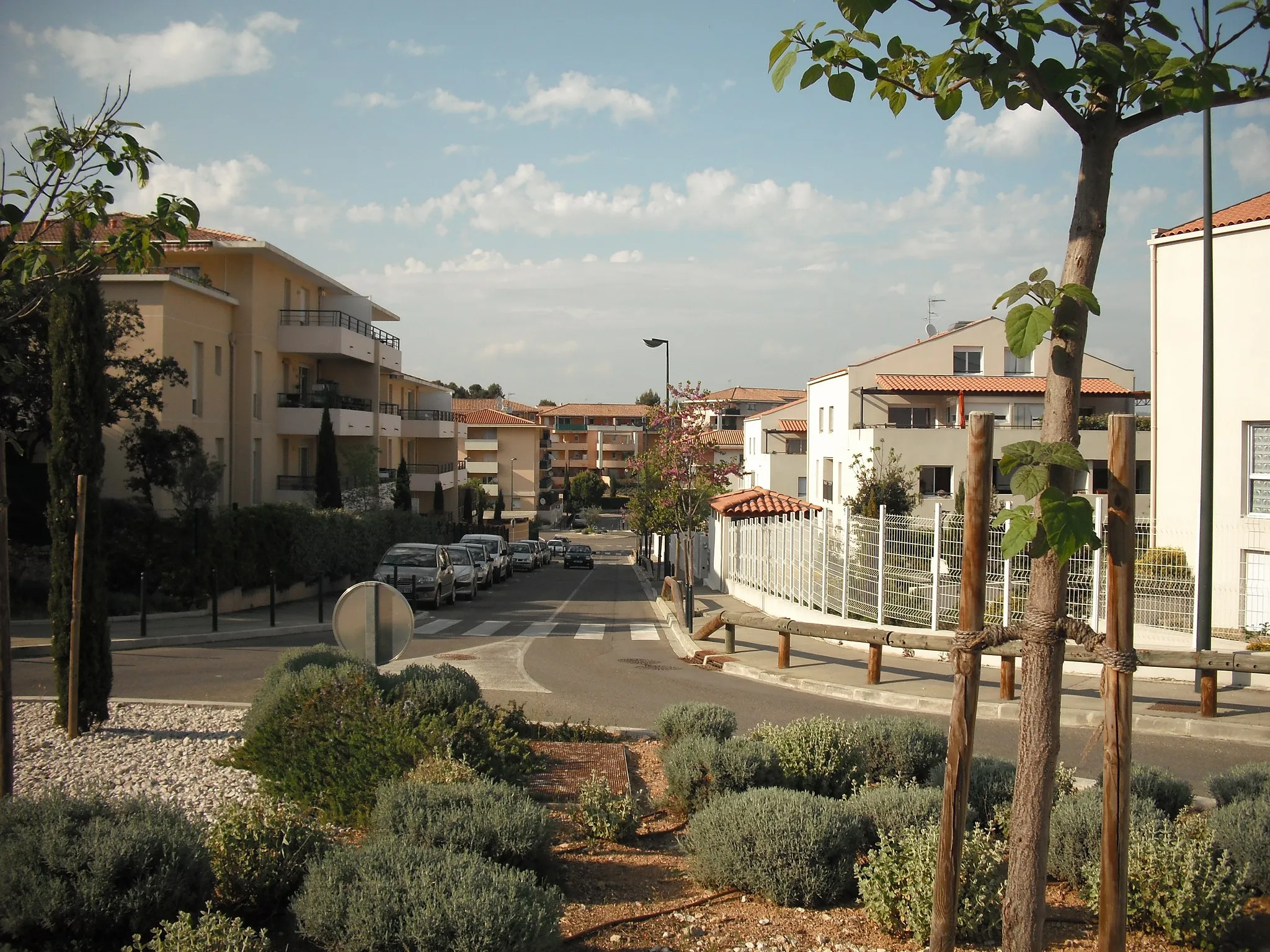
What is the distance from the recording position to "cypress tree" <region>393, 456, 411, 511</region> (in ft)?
147

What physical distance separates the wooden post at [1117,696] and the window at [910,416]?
1505 inches

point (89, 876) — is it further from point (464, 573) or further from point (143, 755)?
point (464, 573)

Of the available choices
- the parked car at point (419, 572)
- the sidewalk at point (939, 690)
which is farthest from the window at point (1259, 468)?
the parked car at point (419, 572)

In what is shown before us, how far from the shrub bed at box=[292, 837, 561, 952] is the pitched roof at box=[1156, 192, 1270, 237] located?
61.9 ft

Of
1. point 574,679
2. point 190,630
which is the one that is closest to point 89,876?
point 574,679

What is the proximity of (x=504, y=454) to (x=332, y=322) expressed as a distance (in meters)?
48.8

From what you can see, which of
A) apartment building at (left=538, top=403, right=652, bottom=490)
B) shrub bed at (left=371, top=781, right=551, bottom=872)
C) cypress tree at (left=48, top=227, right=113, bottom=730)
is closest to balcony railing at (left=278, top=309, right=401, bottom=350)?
cypress tree at (left=48, top=227, right=113, bottom=730)

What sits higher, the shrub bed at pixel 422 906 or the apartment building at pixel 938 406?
the apartment building at pixel 938 406

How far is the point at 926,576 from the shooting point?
1683cm

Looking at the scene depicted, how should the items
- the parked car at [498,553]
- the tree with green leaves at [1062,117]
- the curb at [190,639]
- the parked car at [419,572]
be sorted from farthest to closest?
the parked car at [498,553], the parked car at [419,572], the curb at [190,639], the tree with green leaves at [1062,117]

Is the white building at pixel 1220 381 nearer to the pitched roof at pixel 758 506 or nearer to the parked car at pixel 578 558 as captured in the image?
the pitched roof at pixel 758 506

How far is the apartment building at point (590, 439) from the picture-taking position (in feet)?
417

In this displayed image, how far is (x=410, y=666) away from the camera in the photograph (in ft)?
29.6

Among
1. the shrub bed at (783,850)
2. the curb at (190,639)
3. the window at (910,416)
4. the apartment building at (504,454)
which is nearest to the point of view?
the shrub bed at (783,850)
